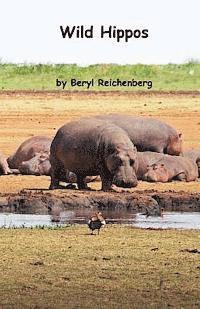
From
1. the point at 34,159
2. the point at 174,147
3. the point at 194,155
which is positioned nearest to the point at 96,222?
the point at 34,159

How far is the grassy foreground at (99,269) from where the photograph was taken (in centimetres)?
895

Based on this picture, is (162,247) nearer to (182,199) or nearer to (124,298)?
(124,298)

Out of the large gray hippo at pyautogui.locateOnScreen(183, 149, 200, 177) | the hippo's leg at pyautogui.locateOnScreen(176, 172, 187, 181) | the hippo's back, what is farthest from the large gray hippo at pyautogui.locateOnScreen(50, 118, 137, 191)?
the large gray hippo at pyautogui.locateOnScreen(183, 149, 200, 177)

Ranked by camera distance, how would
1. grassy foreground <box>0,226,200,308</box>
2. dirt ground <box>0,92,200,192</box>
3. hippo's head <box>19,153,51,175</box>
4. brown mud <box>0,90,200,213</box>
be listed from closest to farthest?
grassy foreground <box>0,226,200,308</box>
brown mud <box>0,90,200,213</box>
hippo's head <box>19,153,51,175</box>
dirt ground <box>0,92,200,192</box>

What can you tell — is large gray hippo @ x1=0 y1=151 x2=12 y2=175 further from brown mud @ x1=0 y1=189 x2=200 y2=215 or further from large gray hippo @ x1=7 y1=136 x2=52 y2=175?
brown mud @ x1=0 y1=189 x2=200 y2=215

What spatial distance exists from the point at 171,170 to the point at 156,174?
1.16ft

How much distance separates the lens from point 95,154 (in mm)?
18562

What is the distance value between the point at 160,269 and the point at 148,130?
12.0 meters

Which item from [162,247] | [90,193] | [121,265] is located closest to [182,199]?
[90,193]

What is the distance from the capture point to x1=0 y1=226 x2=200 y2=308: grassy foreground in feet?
29.3

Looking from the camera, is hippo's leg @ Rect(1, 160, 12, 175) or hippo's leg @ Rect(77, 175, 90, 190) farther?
hippo's leg @ Rect(1, 160, 12, 175)

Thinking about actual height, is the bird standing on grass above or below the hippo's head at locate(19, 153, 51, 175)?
below

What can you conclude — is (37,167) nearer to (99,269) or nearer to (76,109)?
(99,269)

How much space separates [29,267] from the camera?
1047 cm
